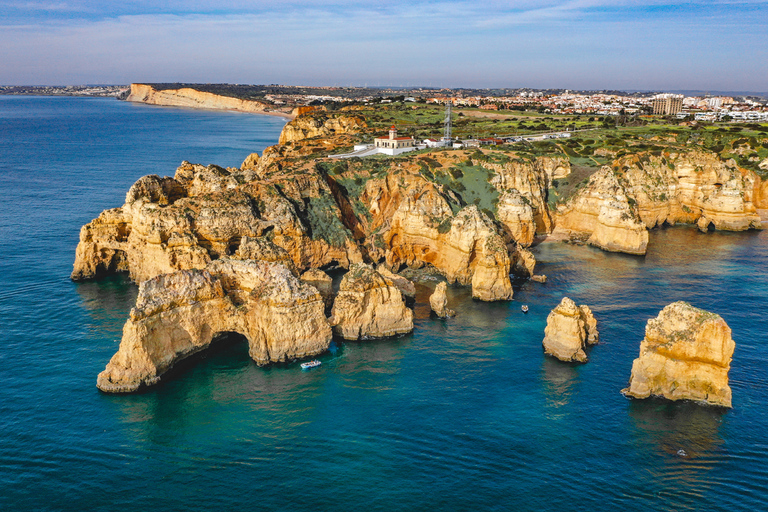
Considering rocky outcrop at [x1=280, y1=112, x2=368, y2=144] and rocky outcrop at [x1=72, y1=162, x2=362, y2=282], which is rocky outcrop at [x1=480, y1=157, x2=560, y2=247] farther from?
rocky outcrop at [x1=280, y1=112, x2=368, y2=144]

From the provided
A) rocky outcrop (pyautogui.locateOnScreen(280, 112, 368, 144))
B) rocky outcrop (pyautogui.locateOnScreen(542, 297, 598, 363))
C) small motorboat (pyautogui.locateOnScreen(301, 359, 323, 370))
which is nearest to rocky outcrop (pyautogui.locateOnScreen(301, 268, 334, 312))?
small motorboat (pyautogui.locateOnScreen(301, 359, 323, 370))

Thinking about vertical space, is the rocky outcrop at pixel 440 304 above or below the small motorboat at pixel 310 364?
above

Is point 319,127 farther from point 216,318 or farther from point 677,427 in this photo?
point 677,427

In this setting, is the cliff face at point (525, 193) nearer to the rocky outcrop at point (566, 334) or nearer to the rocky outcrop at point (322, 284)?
the rocky outcrop at point (566, 334)

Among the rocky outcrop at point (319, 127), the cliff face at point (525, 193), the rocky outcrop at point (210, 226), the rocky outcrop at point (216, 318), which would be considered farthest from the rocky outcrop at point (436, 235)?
the rocky outcrop at point (319, 127)

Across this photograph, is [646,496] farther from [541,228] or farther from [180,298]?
[541,228]

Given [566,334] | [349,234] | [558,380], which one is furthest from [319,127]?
[558,380]
